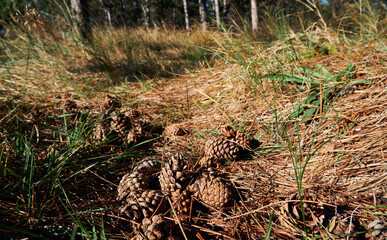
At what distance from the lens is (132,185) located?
31.4 inches

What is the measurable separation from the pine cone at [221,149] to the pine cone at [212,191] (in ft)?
0.62

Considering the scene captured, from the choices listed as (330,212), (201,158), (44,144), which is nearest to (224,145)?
(201,158)

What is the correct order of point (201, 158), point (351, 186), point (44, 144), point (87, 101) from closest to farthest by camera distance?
point (351, 186) < point (201, 158) < point (44, 144) < point (87, 101)

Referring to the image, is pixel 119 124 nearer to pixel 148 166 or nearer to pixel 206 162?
pixel 148 166

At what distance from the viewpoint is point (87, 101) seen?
1.89 meters

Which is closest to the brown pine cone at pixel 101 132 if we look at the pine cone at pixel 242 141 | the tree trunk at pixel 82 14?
the pine cone at pixel 242 141

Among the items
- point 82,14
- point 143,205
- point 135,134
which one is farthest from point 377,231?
point 82,14

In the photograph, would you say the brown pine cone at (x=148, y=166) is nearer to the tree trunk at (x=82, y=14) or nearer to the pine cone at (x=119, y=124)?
the pine cone at (x=119, y=124)

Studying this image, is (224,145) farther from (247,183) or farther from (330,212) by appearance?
(330,212)

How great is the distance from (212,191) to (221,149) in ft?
0.85

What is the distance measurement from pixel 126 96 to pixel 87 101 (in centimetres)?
39

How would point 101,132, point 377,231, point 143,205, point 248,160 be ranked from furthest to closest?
point 101,132, point 248,160, point 143,205, point 377,231

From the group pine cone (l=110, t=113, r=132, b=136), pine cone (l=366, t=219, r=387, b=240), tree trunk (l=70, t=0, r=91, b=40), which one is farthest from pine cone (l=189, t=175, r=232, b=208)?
tree trunk (l=70, t=0, r=91, b=40)

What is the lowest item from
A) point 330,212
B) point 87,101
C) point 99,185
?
point 330,212
